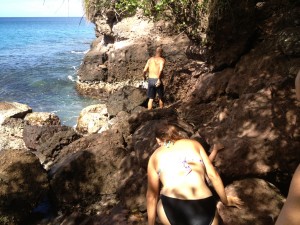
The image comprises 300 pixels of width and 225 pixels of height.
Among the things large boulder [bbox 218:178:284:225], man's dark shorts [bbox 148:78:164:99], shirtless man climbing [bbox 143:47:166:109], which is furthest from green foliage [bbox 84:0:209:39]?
large boulder [bbox 218:178:284:225]

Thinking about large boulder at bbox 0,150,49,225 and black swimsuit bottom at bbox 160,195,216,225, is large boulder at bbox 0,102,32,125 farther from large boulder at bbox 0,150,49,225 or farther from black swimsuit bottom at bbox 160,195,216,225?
black swimsuit bottom at bbox 160,195,216,225

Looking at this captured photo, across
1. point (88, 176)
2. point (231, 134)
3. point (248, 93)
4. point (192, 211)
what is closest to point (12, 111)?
point (88, 176)

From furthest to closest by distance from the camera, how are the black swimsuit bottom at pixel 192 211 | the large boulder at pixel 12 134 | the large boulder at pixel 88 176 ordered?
1. the large boulder at pixel 12 134
2. the large boulder at pixel 88 176
3. the black swimsuit bottom at pixel 192 211

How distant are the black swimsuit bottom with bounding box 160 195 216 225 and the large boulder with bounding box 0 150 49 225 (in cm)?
362

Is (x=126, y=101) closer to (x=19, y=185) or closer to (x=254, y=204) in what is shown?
(x=19, y=185)

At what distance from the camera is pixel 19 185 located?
5.55 m

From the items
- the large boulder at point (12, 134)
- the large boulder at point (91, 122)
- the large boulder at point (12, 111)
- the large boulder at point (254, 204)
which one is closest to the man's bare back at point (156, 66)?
the large boulder at point (91, 122)

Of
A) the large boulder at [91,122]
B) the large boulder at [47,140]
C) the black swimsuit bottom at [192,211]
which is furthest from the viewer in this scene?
the large boulder at [91,122]

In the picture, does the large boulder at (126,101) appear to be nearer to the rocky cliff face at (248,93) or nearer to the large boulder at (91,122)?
the large boulder at (91,122)

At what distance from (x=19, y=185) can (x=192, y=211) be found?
3903mm

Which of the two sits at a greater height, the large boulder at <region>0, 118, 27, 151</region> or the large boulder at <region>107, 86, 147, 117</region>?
the large boulder at <region>107, 86, 147, 117</region>

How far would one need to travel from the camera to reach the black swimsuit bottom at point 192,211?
9.25 feet

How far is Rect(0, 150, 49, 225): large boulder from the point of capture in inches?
210

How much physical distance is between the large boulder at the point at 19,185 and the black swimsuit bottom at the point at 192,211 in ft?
11.9
